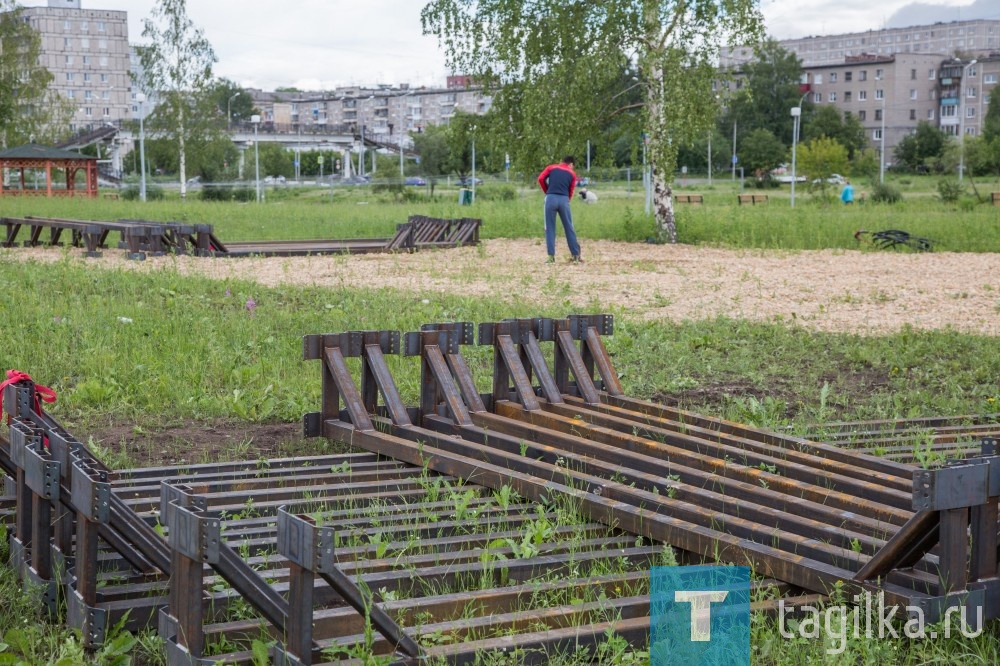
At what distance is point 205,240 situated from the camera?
18.0 m

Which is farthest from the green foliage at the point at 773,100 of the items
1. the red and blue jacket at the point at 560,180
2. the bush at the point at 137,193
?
the red and blue jacket at the point at 560,180

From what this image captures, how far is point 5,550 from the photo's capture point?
4469mm

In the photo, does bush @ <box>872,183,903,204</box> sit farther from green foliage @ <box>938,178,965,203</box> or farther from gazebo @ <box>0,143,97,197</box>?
gazebo @ <box>0,143,97,197</box>

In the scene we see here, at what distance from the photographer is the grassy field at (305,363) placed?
3977 millimetres

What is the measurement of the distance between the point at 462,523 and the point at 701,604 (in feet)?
3.93

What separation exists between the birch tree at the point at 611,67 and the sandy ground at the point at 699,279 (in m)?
2.14

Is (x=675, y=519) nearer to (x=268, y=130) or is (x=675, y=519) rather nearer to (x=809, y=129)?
(x=809, y=129)

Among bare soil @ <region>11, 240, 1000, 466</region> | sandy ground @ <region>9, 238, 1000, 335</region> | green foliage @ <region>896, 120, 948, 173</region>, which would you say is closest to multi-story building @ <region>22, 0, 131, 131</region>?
green foliage @ <region>896, 120, 948, 173</region>

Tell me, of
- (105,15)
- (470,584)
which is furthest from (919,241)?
(105,15)

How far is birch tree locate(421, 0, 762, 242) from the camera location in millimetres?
19719

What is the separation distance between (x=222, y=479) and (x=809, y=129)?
90.8m

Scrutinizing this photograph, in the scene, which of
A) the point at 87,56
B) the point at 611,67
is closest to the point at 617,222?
the point at 611,67

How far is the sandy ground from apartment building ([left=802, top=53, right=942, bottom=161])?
332ft

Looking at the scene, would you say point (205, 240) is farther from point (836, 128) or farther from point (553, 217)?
point (836, 128)
